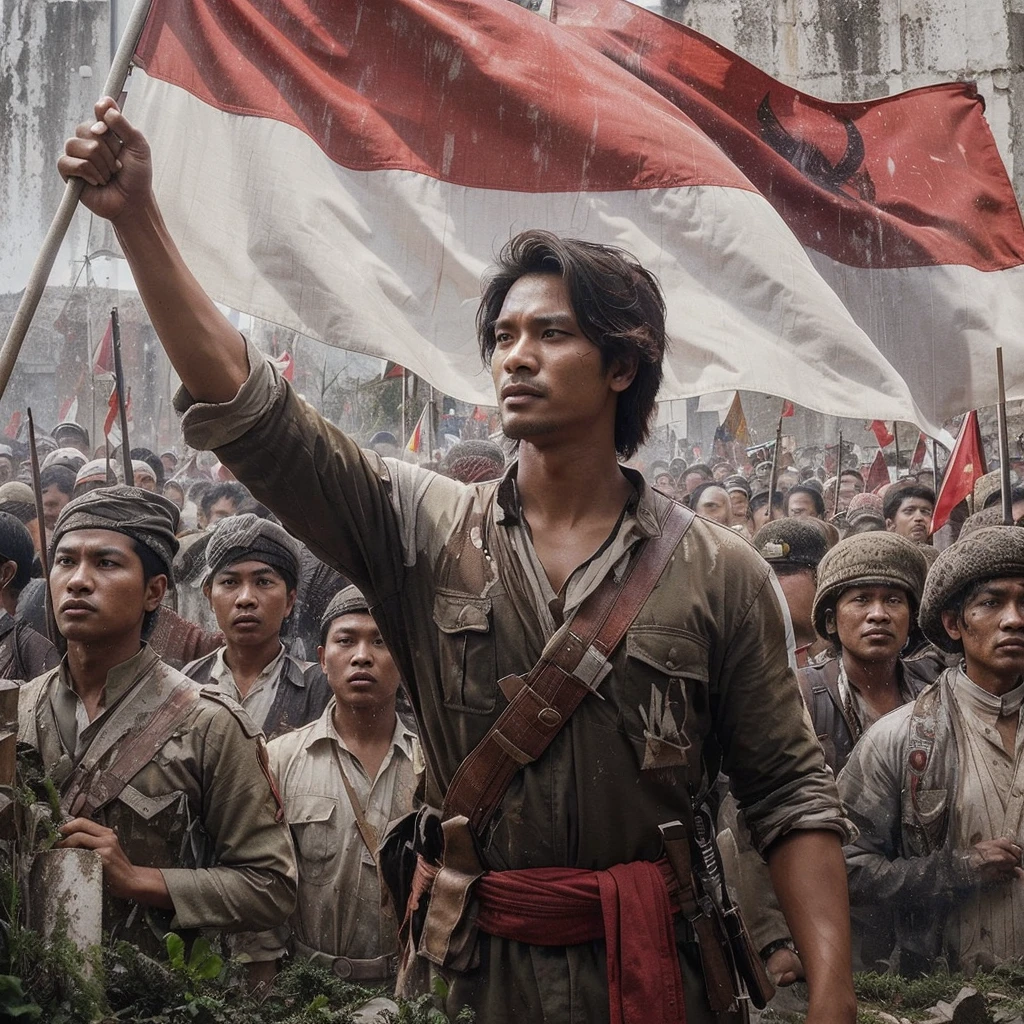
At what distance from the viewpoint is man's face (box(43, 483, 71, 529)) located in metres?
9.24

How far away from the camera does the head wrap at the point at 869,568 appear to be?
5.87 meters

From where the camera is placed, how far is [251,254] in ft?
15.1

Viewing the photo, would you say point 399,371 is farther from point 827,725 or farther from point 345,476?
point 345,476

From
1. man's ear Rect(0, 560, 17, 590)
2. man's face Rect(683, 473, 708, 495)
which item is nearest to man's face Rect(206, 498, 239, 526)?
man's ear Rect(0, 560, 17, 590)

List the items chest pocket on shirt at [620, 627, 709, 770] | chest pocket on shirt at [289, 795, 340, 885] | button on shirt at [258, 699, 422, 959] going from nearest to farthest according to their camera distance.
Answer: chest pocket on shirt at [620, 627, 709, 770]
button on shirt at [258, 699, 422, 959]
chest pocket on shirt at [289, 795, 340, 885]

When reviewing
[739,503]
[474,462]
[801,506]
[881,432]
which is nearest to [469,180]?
[474,462]

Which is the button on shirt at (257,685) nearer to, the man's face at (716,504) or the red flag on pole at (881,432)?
A: the man's face at (716,504)

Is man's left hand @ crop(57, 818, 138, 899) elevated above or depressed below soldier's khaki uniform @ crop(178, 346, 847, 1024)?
below

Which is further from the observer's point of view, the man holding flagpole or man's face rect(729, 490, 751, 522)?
man's face rect(729, 490, 751, 522)

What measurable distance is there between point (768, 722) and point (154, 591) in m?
1.98

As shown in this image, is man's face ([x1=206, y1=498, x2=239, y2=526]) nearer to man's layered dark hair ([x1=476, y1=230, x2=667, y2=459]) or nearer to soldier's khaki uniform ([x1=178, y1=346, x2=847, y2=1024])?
man's layered dark hair ([x1=476, y1=230, x2=667, y2=459])

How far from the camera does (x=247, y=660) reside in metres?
5.41

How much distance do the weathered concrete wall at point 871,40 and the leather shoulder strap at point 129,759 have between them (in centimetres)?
1703

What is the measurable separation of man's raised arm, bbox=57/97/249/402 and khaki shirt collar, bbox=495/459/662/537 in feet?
2.11
